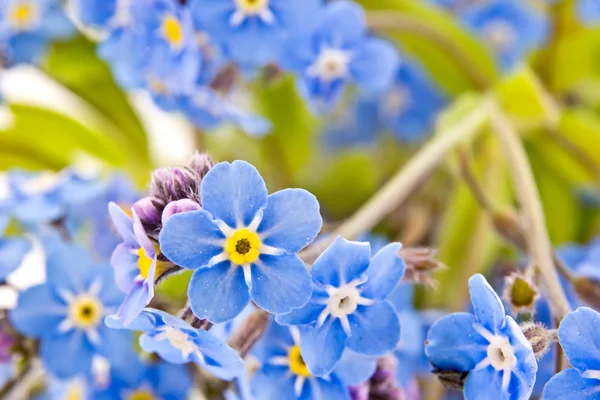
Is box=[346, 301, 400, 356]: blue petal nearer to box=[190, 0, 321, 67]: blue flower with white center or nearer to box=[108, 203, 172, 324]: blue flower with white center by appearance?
box=[108, 203, 172, 324]: blue flower with white center

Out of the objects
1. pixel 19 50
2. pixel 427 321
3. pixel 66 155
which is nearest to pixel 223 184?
pixel 427 321

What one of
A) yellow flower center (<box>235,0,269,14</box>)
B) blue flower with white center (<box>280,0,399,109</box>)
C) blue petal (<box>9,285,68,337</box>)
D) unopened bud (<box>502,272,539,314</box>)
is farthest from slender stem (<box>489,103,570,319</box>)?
blue petal (<box>9,285,68,337</box>)

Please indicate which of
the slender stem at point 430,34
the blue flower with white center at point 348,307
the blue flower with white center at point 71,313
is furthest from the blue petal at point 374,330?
the slender stem at point 430,34

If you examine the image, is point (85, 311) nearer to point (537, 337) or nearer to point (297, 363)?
point (297, 363)

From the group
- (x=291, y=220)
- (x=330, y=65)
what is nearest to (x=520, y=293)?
(x=291, y=220)

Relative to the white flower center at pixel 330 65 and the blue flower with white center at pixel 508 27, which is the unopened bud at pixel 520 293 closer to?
the white flower center at pixel 330 65

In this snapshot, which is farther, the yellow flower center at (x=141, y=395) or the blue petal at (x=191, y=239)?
the yellow flower center at (x=141, y=395)

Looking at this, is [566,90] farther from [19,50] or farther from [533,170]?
[19,50]
